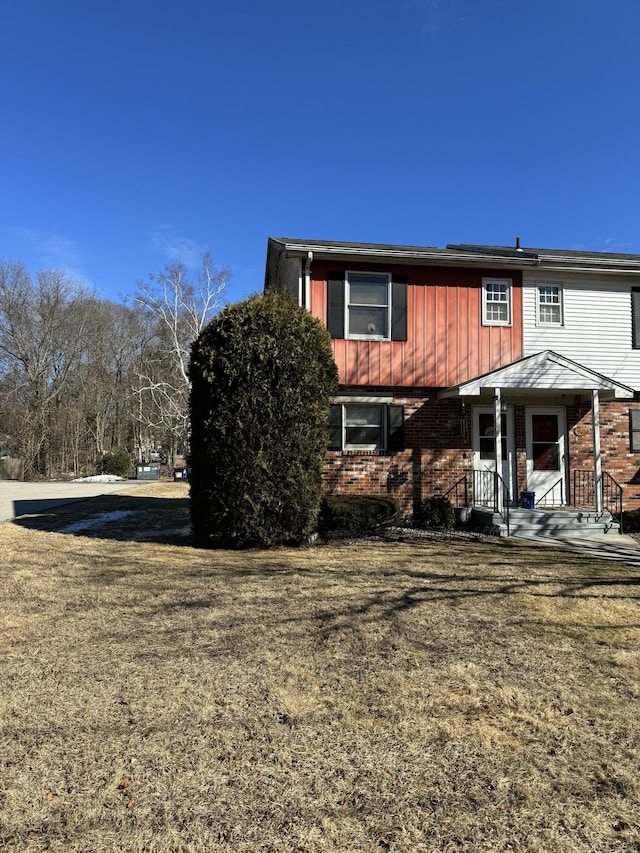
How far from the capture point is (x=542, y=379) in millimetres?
11039

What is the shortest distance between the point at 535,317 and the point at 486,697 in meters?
10.3

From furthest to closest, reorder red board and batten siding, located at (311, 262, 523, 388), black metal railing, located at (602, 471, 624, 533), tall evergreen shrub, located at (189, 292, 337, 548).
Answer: black metal railing, located at (602, 471, 624, 533), red board and batten siding, located at (311, 262, 523, 388), tall evergreen shrub, located at (189, 292, 337, 548)

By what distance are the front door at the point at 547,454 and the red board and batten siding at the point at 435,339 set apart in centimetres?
146

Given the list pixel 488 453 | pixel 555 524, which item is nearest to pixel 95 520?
pixel 488 453

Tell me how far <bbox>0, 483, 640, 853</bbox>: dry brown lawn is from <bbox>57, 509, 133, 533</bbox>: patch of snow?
182 inches

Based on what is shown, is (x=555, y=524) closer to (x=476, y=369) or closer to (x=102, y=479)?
(x=476, y=369)

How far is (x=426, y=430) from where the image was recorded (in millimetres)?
11914

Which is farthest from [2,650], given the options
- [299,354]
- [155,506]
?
[155,506]

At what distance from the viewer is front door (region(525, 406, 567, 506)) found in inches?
481

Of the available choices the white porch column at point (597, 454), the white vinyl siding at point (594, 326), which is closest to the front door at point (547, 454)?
the white porch column at point (597, 454)

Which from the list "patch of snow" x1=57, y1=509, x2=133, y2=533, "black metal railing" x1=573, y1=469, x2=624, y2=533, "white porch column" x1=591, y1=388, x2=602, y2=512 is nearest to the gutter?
"white porch column" x1=591, y1=388, x2=602, y2=512

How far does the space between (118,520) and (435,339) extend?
8.14 metres

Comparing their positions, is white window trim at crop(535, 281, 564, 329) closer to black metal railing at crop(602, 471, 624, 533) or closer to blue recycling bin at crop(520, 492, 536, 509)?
black metal railing at crop(602, 471, 624, 533)

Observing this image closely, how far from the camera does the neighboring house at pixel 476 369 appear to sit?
459 inches
